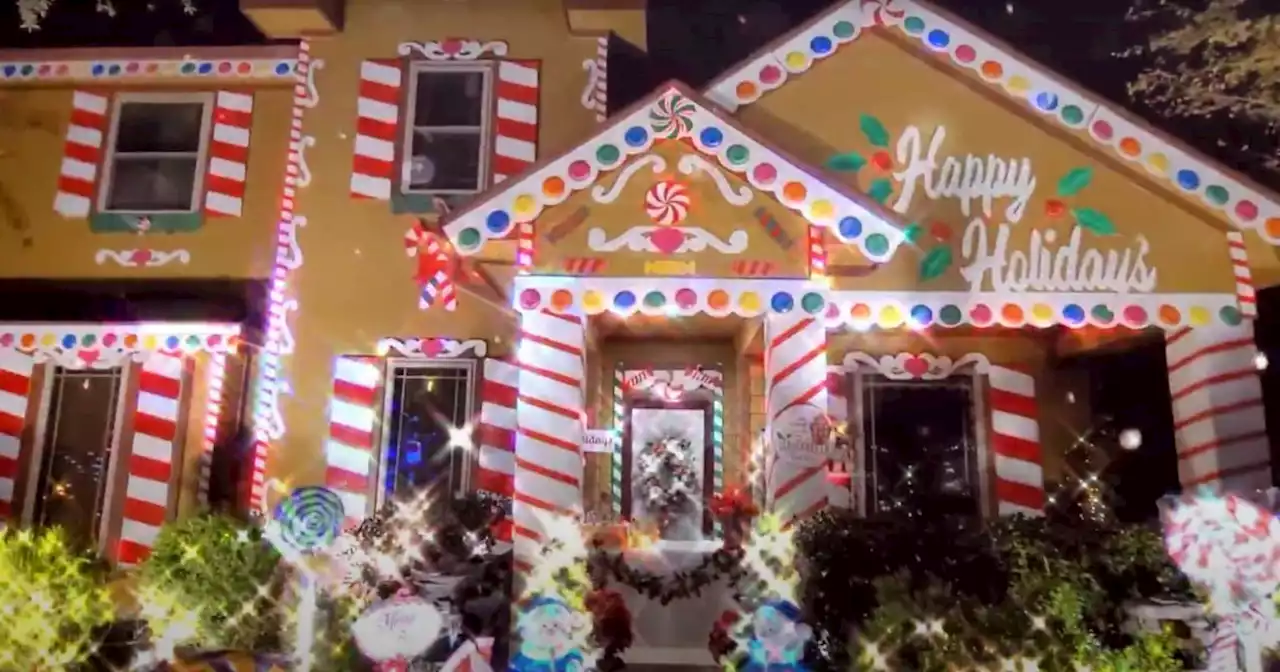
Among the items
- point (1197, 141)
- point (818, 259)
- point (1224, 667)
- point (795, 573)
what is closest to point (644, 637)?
point (795, 573)

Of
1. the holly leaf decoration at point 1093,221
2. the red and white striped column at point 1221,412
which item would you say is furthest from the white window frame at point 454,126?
Result: the red and white striped column at point 1221,412

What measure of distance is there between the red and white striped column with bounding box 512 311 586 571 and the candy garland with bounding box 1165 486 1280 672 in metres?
4.03

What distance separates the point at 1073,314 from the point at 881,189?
1804 millimetres

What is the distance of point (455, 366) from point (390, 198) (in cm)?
178

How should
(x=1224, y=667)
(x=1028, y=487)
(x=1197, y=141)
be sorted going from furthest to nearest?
(x=1197, y=141) → (x=1028, y=487) → (x=1224, y=667)

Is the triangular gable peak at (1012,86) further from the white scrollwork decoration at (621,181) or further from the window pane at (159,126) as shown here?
the window pane at (159,126)

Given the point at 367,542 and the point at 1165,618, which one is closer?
the point at 1165,618

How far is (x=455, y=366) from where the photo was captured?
10125 mm

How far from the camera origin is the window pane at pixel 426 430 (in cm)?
997

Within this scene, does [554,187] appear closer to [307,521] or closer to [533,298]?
[533,298]

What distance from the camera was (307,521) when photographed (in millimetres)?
6699

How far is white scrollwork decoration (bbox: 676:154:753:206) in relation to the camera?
26.7 feet

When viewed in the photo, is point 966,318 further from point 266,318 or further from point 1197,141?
point 266,318

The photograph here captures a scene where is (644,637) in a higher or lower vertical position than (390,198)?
lower
